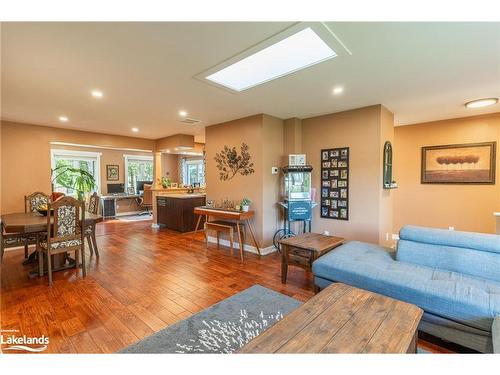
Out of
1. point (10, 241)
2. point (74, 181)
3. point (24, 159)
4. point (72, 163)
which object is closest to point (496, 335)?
point (10, 241)

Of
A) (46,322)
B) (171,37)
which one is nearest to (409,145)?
(171,37)

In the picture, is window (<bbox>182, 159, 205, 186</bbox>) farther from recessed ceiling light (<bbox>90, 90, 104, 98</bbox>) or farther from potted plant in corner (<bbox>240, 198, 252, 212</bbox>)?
recessed ceiling light (<bbox>90, 90, 104, 98</bbox>)

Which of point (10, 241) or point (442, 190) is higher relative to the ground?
point (442, 190)

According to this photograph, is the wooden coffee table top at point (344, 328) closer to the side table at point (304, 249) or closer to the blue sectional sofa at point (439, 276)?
the blue sectional sofa at point (439, 276)

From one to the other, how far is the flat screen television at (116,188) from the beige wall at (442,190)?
8.23 metres

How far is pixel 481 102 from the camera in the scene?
354cm

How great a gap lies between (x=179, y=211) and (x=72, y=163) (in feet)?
14.9

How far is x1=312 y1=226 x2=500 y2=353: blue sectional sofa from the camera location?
164 cm

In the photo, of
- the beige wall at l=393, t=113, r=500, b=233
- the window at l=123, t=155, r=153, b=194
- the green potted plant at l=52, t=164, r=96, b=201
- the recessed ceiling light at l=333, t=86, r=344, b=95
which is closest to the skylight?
the recessed ceiling light at l=333, t=86, r=344, b=95

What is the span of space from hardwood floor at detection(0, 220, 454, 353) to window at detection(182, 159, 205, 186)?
5247mm

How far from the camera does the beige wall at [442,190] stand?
4285 millimetres

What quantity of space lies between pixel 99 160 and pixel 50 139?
2930mm

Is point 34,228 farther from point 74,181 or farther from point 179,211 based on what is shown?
point 74,181
